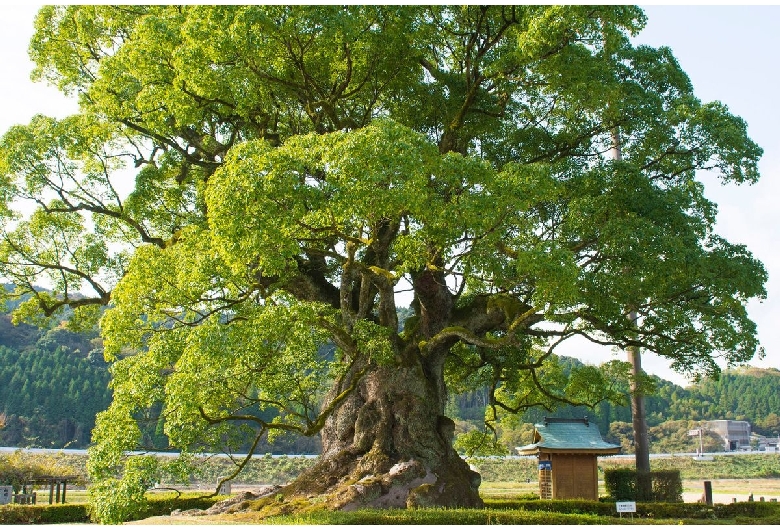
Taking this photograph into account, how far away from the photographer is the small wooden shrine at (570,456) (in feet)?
51.9

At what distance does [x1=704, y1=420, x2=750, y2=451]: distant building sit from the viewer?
151 feet

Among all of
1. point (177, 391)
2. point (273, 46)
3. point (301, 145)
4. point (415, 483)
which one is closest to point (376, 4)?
point (273, 46)

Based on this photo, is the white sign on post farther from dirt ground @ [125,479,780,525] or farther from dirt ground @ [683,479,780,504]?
dirt ground @ [683,479,780,504]

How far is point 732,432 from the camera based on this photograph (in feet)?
159

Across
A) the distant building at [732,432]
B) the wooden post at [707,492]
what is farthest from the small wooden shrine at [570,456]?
the distant building at [732,432]

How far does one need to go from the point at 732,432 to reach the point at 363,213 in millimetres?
47686

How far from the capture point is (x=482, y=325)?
13.5 meters

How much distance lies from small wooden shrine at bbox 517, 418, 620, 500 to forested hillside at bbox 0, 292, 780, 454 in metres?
17.2

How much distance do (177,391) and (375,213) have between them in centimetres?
353

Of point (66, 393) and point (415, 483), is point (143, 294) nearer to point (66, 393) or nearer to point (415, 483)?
point (415, 483)

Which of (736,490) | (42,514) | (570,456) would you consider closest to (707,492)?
(570,456)

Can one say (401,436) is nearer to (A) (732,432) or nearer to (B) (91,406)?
(B) (91,406)

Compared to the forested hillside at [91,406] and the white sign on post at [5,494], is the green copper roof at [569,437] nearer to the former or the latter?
the white sign on post at [5,494]

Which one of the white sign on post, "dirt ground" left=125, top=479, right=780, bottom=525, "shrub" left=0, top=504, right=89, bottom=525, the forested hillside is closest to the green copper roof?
"dirt ground" left=125, top=479, right=780, bottom=525
